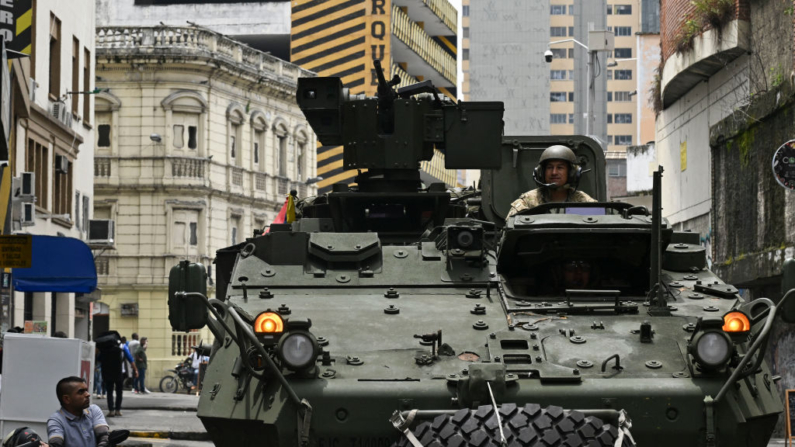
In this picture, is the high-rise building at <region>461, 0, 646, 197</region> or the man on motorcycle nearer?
the man on motorcycle

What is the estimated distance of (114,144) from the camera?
4659 centimetres

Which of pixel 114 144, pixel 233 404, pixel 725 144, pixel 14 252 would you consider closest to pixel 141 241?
pixel 114 144

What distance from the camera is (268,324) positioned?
28.2ft

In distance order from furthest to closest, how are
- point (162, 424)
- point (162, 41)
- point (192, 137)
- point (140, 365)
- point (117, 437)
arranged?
point (192, 137)
point (162, 41)
point (140, 365)
point (162, 424)
point (117, 437)

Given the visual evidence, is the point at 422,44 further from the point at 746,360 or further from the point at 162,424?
the point at 746,360

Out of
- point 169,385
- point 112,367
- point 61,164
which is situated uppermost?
point 61,164

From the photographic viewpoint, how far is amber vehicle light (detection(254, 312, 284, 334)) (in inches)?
339

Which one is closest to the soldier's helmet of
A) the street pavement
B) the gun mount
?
the gun mount

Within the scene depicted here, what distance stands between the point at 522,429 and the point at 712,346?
1.61 m

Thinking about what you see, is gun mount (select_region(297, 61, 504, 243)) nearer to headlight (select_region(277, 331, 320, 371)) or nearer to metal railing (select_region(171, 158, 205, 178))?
headlight (select_region(277, 331, 320, 371))

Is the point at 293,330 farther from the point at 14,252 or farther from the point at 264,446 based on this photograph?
the point at 14,252

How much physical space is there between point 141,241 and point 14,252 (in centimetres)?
3006

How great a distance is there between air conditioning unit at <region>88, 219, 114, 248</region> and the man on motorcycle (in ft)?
83.2

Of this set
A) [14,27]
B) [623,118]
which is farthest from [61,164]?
[623,118]
